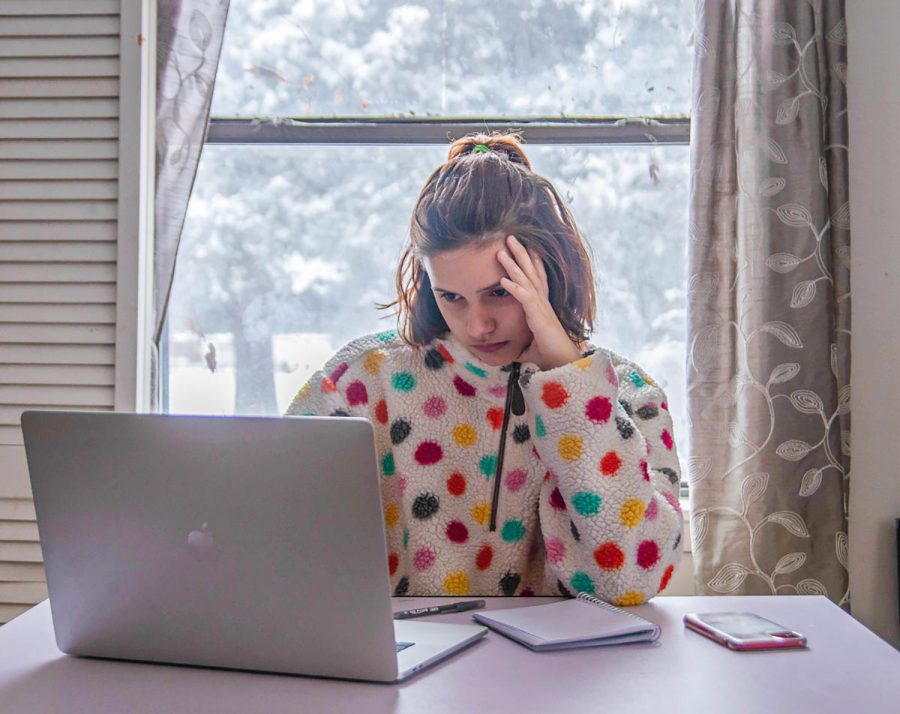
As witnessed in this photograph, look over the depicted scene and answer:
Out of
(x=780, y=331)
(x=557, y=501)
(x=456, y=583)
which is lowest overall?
(x=456, y=583)

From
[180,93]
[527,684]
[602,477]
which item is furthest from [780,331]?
[180,93]

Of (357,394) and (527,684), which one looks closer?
(527,684)

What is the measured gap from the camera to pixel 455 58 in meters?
2.22

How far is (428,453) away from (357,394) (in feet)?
0.48

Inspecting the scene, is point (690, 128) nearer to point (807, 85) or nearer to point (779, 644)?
point (807, 85)

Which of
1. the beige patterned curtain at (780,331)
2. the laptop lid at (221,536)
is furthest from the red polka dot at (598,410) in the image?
the beige patterned curtain at (780,331)

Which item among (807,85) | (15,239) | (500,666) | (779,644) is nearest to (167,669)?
(500,666)

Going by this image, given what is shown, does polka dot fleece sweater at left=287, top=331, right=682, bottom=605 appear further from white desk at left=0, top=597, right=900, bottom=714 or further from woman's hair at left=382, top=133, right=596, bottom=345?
white desk at left=0, top=597, right=900, bottom=714

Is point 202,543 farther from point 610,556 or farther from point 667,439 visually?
point 667,439

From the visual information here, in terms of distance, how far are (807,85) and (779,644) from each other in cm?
144

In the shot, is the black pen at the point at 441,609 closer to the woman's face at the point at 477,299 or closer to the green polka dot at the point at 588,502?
the green polka dot at the point at 588,502

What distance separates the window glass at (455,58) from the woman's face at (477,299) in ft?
3.34

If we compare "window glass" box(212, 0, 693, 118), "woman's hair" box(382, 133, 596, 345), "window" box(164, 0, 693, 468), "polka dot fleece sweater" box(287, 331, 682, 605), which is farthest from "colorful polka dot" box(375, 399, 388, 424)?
"window glass" box(212, 0, 693, 118)

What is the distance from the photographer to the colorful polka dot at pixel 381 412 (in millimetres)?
Result: 1436
